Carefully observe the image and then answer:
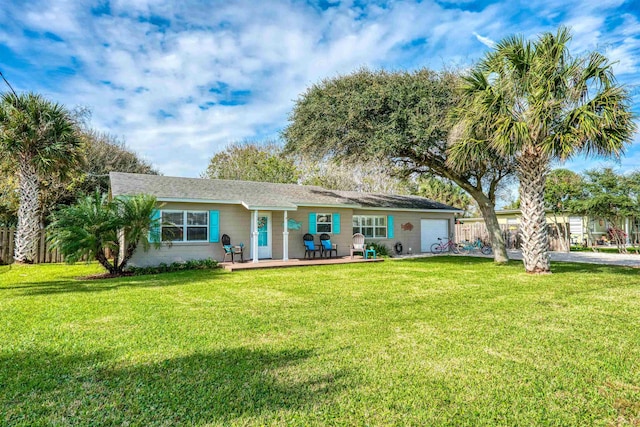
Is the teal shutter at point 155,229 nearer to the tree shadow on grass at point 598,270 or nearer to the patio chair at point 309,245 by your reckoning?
the patio chair at point 309,245

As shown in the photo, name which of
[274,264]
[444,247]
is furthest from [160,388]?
[444,247]

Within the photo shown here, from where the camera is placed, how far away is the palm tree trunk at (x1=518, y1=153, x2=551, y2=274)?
1074 centimetres

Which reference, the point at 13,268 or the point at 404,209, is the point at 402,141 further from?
the point at 13,268

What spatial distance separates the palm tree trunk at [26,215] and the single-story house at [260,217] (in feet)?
9.56

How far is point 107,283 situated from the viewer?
933 cm

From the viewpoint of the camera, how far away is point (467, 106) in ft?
37.0

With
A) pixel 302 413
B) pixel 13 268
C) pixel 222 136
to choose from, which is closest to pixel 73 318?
pixel 302 413

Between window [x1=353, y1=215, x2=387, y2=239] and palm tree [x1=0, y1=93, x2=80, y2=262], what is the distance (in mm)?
12577

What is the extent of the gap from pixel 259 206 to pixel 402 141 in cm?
575

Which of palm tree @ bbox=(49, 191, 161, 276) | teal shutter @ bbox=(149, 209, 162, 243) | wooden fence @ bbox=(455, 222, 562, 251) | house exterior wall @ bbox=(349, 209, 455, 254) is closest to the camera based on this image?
palm tree @ bbox=(49, 191, 161, 276)

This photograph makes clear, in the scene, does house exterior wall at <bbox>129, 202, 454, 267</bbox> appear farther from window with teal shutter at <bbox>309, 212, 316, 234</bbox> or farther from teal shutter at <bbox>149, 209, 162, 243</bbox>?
teal shutter at <bbox>149, 209, 162, 243</bbox>

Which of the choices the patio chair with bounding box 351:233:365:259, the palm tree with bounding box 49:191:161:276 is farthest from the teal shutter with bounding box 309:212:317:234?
the palm tree with bounding box 49:191:161:276

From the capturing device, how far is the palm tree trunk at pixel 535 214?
35.2ft

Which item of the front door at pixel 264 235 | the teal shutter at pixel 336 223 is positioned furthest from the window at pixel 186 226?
the teal shutter at pixel 336 223
